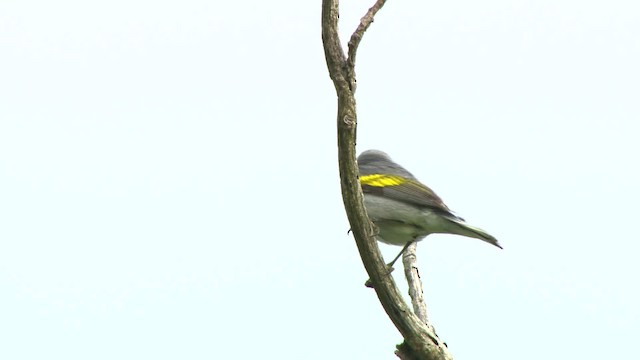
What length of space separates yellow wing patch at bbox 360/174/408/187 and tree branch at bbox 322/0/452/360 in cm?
232

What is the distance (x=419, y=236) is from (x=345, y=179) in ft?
8.68

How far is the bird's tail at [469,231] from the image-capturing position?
7270 mm

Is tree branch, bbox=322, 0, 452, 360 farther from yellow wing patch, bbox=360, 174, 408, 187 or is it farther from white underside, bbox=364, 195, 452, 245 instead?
yellow wing patch, bbox=360, 174, 408, 187

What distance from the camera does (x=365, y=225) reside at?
5836 millimetres

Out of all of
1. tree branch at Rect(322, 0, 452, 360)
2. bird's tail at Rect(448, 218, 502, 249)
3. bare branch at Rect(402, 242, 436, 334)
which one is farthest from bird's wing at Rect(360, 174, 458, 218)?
tree branch at Rect(322, 0, 452, 360)

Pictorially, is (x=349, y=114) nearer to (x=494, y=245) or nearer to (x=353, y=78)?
(x=353, y=78)

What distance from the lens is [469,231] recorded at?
7422mm

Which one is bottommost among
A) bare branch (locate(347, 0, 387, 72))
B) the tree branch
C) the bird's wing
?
the tree branch

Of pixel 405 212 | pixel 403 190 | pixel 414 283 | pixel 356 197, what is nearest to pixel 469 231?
pixel 405 212

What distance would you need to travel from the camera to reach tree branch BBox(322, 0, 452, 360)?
548cm

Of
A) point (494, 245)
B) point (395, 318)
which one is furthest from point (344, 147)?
point (494, 245)

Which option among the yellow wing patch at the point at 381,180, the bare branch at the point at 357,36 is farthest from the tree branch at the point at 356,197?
the yellow wing patch at the point at 381,180

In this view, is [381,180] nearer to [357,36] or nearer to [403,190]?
[403,190]

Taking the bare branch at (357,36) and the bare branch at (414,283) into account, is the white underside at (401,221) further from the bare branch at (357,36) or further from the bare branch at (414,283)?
the bare branch at (357,36)
